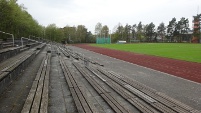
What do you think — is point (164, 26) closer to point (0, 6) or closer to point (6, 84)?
point (0, 6)

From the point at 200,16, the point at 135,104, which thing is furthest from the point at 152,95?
the point at 200,16

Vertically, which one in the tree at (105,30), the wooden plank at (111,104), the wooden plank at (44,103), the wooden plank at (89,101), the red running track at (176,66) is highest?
the tree at (105,30)

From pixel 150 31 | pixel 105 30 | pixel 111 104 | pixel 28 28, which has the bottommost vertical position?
pixel 111 104

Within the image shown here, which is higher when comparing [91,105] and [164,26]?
[164,26]

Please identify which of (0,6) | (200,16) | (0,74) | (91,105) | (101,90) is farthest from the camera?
(200,16)

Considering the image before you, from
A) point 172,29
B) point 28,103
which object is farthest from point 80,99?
point 172,29

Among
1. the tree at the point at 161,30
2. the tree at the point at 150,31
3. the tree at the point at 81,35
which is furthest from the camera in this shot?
the tree at the point at 161,30

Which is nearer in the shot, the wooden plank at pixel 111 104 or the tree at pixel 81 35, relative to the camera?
the wooden plank at pixel 111 104

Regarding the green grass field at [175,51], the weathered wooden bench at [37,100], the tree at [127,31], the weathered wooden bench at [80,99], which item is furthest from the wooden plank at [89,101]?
the tree at [127,31]

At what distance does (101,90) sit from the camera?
7.84m

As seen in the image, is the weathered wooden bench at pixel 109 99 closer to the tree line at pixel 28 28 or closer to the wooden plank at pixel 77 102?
the wooden plank at pixel 77 102

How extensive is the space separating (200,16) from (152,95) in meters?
97.5

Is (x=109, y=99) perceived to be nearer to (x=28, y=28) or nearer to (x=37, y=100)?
(x=37, y=100)

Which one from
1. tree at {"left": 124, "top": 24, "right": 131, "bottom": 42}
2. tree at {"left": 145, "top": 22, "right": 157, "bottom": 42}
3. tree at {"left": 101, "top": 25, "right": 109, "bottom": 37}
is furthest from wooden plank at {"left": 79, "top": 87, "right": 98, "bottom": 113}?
tree at {"left": 101, "top": 25, "right": 109, "bottom": 37}
